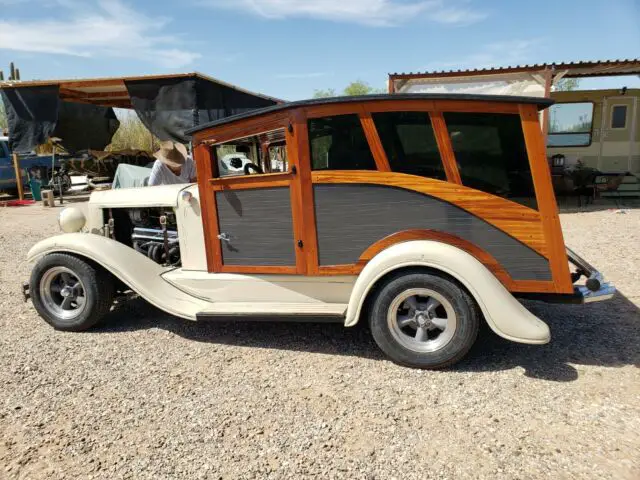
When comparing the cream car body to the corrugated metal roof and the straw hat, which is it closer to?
the straw hat

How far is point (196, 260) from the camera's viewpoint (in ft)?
13.4

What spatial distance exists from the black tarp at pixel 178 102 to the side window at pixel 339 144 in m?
4.08

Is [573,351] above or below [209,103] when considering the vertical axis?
below

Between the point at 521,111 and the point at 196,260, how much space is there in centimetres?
287

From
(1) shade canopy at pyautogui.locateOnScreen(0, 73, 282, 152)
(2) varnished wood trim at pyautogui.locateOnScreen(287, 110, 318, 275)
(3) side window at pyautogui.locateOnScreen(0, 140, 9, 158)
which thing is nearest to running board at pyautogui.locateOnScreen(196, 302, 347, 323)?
(2) varnished wood trim at pyautogui.locateOnScreen(287, 110, 318, 275)

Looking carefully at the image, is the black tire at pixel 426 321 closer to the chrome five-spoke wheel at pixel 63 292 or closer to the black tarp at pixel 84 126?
the chrome five-spoke wheel at pixel 63 292

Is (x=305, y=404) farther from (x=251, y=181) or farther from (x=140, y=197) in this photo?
(x=140, y=197)

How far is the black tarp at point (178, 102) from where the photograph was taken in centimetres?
691

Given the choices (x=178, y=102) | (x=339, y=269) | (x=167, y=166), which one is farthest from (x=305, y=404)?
(x=178, y=102)

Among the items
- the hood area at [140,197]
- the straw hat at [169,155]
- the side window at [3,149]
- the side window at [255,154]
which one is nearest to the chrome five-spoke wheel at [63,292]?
the hood area at [140,197]

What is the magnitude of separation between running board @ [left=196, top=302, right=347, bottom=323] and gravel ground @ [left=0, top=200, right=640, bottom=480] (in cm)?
32

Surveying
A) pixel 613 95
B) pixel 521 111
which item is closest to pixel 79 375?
pixel 521 111

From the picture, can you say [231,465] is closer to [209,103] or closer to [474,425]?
[474,425]

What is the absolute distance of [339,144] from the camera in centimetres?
333
